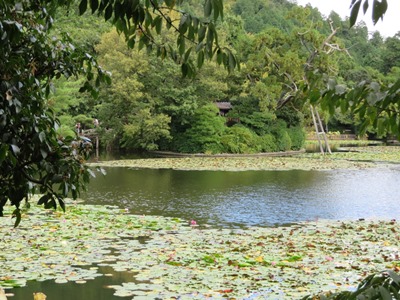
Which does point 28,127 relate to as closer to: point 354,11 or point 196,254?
point 354,11

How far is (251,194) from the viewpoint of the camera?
1395cm

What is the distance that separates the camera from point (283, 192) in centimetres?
1441

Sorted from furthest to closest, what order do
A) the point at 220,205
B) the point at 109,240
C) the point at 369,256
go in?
1. the point at 220,205
2. the point at 109,240
3. the point at 369,256

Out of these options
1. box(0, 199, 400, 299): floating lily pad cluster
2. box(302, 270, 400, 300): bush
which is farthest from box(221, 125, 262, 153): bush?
box(302, 270, 400, 300): bush

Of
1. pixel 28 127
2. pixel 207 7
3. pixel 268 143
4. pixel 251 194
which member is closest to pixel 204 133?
pixel 268 143

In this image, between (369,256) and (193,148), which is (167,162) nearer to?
(193,148)

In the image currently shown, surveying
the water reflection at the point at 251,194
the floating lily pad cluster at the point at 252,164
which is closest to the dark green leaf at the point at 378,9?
the water reflection at the point at 251,194

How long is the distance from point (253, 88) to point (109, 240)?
74.0ft

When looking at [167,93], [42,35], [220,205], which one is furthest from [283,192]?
[167,93]

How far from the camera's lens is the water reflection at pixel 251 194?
36.8 ft

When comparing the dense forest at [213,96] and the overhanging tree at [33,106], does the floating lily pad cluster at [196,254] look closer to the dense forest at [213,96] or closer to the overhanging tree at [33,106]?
the overhanging tree at [33,106]

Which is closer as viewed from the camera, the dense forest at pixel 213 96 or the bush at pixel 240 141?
the dense forest at pixel 213 96

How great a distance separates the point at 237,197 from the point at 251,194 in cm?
63

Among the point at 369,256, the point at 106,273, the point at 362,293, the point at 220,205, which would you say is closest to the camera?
the point at 362,293
